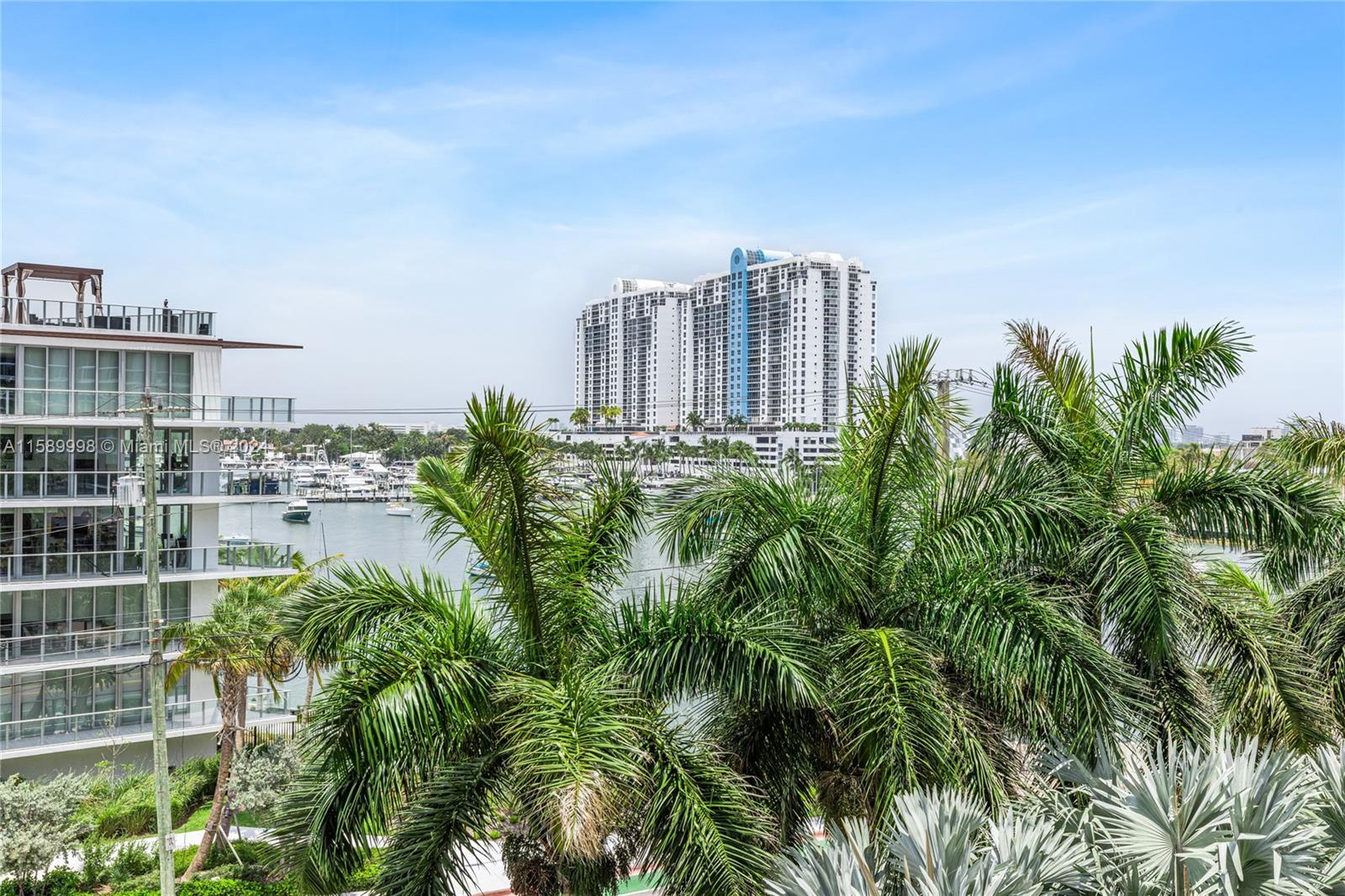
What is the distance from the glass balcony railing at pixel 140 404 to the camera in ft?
73.6

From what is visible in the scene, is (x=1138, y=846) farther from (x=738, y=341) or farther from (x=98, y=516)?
(x=738, y=341)

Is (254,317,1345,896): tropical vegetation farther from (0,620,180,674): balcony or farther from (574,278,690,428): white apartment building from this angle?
(574,278,690,428): white apartment building

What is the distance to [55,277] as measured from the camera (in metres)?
25.0

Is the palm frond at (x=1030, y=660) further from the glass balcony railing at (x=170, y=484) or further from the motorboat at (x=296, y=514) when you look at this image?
the motorboat at (x=296, y=514)

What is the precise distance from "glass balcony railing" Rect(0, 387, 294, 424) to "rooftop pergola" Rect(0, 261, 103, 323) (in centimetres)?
241

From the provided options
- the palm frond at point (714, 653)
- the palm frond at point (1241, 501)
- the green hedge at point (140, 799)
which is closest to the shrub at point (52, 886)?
the green hedge at point (140, 799)

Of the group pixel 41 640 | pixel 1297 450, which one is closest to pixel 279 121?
pixel 41 640

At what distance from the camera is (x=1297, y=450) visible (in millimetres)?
11992

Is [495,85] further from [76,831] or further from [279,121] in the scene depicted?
[76,831]

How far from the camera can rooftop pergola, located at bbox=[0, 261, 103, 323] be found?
2431cm

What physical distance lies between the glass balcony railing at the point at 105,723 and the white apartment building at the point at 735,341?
84755mm

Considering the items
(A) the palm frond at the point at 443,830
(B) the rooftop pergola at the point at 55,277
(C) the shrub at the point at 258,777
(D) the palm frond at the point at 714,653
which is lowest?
(C) the shrub at the point at 258,777

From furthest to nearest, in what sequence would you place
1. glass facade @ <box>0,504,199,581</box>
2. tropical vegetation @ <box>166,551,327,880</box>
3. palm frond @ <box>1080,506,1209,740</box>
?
glass facade @ <box>0,504,199,581</box> → tropical vegetation @ <box>166,551,327,880</box> → palm frond @ <box>1080,506,1209,740</box>

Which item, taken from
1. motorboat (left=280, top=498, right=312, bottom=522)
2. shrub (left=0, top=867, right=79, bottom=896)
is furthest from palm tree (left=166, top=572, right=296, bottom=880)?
motorboat (left=280, top=498, right=312, bottom=522)
